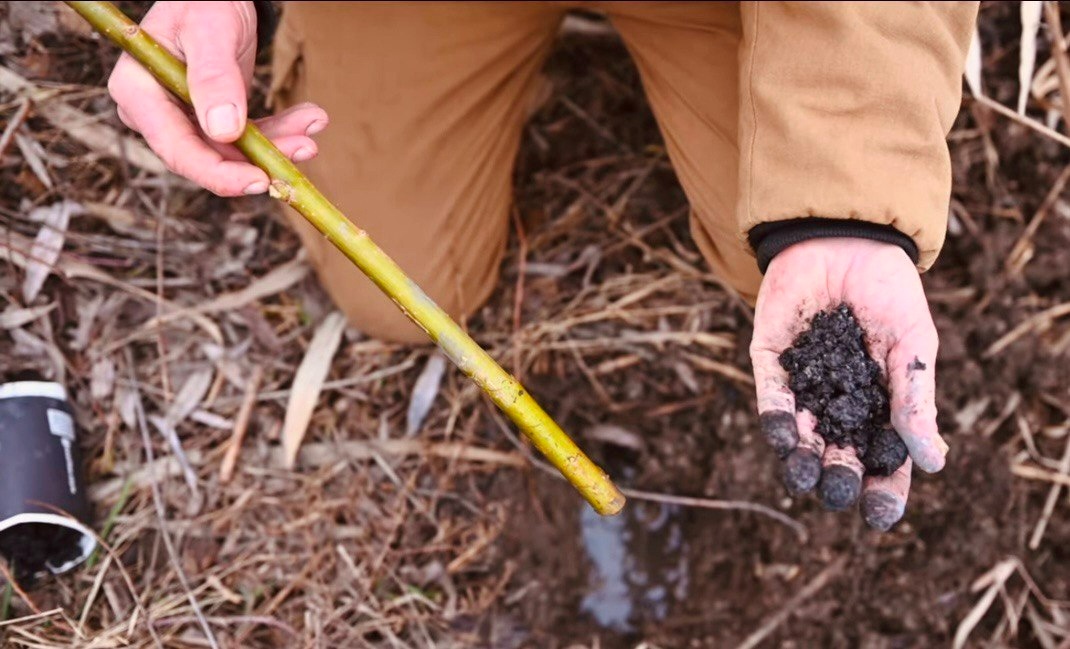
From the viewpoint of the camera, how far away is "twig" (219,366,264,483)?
2482mm

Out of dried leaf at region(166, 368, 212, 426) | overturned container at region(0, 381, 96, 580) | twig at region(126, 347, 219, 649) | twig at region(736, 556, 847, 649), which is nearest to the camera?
overturned container at region(0, 381, 96, 580)

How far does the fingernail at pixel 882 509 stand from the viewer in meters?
1.59

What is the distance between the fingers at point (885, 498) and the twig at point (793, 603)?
34.8 inches

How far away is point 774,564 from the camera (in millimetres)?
2455

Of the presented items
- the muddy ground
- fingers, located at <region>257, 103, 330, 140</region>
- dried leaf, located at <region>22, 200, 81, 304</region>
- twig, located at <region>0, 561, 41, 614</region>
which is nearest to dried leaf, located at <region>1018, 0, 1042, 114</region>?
the muddy ground

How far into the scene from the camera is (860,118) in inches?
64.2

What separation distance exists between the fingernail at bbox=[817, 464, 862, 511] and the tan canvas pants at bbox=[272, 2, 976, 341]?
0.45 metres

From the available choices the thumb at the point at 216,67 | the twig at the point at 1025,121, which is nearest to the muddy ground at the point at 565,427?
the twig at the point at 1025,121

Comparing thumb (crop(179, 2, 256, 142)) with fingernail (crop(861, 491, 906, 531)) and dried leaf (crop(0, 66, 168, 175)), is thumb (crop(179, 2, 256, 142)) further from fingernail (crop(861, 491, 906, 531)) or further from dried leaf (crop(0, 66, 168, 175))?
fingernail (crop(861, 491, 906, 531))

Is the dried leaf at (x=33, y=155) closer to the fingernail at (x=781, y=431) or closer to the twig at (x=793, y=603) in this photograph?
the fingernail at (x=781, y=431)

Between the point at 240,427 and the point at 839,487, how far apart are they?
5.46 feet

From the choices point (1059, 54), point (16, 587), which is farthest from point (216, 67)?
point (1059, 54)

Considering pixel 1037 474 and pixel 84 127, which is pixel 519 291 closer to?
pixel 84 127

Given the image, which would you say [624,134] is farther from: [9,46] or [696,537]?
[9,46]
